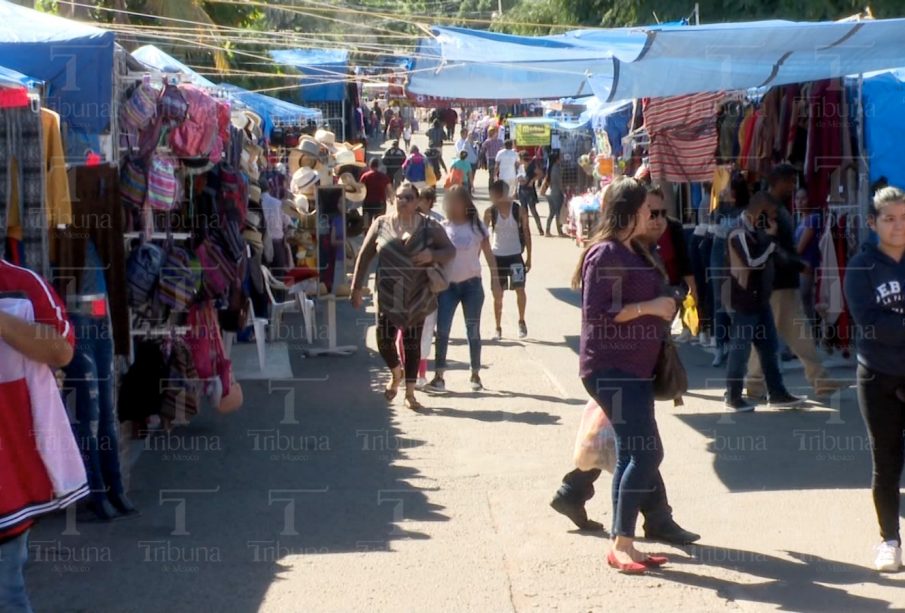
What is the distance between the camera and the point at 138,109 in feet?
25.8

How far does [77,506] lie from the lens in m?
7.25

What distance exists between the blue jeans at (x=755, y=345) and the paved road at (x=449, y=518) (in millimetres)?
258

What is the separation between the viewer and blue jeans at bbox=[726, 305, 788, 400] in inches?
372

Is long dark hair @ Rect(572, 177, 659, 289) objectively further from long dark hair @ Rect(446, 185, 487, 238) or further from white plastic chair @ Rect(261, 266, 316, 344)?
white plastic chair @ Rect(261, 266, 316, 344)

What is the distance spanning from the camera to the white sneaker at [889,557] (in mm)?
6012

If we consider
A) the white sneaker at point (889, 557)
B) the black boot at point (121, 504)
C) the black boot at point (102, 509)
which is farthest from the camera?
the black boot at point (121, 504)

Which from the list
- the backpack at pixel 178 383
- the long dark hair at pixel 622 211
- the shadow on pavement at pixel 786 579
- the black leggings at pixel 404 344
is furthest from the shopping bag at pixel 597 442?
the black leggings at pixel 404 344

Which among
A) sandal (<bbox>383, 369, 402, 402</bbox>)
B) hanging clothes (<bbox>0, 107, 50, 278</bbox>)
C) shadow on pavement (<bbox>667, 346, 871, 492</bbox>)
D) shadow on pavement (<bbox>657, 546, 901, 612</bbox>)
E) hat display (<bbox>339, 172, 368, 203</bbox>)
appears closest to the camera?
shadow on pavement (<bbox>657, 546, 901, 612</bbox>)

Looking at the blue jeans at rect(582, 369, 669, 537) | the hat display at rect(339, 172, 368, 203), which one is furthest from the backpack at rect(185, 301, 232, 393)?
the hat display at rect(339, 172, 368, 203)

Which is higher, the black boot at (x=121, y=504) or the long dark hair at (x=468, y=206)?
the long dark hair at (x=468, y=206)

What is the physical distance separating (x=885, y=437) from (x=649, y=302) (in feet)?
4.21

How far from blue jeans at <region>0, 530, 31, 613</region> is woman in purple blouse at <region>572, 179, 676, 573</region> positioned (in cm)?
280

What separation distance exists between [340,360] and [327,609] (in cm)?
692

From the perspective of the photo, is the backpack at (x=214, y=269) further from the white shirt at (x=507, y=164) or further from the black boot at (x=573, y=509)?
the white shirt at (x=507, y=164)
